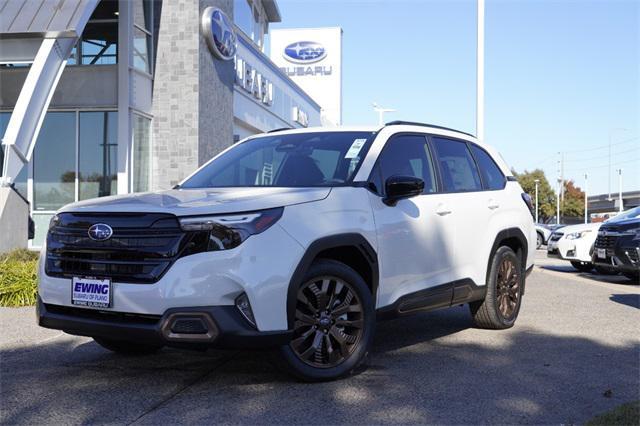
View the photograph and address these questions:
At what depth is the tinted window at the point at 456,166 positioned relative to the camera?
20.0 feet

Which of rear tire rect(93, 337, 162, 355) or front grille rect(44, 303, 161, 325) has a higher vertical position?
front grille rect(44, 303, 161, 325)

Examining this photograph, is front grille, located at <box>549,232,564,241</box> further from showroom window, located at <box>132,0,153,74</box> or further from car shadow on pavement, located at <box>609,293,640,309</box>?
showroom window, located at <box>132,0,153,74</box>

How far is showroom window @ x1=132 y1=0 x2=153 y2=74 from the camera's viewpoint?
53.4 feet

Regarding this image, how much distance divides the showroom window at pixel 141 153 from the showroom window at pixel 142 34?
1.30 metres

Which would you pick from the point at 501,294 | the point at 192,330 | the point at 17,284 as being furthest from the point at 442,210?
the point at 17,284

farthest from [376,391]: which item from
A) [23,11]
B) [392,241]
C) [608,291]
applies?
[23,11]

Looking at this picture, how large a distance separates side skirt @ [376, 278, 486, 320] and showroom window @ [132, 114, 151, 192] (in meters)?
11.6

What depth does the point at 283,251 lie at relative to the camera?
166 inches

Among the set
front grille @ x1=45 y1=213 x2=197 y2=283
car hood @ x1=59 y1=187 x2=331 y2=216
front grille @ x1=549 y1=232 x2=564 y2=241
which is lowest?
front grille @ x1=549 y1=232 x2=564 y2=241

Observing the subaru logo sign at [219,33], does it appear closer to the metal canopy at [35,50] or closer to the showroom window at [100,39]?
the showroom window at [100,39]

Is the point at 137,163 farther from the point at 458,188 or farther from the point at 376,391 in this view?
the point at 376,391

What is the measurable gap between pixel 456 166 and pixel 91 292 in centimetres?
349

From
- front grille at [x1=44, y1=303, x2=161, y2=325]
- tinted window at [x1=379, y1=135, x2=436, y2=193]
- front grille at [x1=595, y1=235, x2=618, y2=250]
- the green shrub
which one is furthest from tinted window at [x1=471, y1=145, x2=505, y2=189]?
front grille at [x1=595, y1=235, x2=618, y2=250]

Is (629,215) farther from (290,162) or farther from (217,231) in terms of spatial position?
(217,231)
